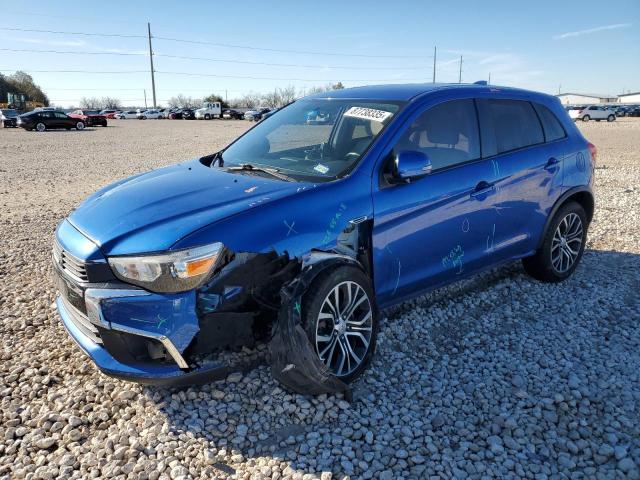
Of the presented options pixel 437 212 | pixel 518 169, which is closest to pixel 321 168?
pixel 437 212

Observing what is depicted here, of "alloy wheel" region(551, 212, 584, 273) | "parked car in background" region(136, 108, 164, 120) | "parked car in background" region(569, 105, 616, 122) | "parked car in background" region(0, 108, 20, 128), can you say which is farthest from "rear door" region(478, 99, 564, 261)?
"parked car in background" region(136, 108, 164, 120)

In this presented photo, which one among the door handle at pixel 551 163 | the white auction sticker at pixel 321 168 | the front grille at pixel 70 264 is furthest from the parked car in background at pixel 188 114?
the front grille at pixel 70 264

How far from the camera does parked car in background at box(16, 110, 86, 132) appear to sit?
107 ft

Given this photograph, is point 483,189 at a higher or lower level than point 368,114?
lower

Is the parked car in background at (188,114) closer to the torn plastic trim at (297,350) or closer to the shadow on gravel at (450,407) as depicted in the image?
the shadow on gravel at (450,407)

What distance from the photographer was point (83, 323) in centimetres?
305

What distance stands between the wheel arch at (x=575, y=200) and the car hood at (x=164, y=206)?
2748 millimetres

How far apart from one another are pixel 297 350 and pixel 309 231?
70 cm

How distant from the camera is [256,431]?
294 centimetres

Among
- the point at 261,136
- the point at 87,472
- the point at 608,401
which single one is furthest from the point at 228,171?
the point at 608,401

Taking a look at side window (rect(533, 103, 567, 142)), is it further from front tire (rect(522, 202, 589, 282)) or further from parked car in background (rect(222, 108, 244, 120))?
parked car in background (rect(222, 108, 244, 120))

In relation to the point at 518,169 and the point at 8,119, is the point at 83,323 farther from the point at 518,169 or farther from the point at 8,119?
the point at 8,119

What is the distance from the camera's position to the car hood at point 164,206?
2.86 metres

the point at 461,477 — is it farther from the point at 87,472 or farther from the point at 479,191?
the point at 479,191
